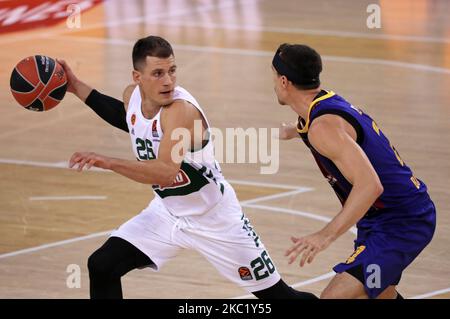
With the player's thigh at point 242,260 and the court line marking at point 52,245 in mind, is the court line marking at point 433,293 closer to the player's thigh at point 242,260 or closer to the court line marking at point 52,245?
the player's thigh at point 242,260

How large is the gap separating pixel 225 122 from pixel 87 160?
745cm

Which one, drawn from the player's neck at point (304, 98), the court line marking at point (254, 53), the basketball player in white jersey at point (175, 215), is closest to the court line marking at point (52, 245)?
the basketball player in white jersey at point (175, 215)

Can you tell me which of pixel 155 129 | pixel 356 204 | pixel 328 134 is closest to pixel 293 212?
pixel 155 129

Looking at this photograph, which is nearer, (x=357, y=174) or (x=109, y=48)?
(x=357, y=174)

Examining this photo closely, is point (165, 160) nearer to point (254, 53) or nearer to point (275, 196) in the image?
point (275, 196)

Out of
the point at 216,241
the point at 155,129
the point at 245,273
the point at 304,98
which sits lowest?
the point at 245,273

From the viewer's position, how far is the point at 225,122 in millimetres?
14125

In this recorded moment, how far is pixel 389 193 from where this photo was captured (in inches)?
276

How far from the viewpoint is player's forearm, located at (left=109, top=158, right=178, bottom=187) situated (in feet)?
23.1

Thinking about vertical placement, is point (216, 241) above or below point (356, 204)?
below

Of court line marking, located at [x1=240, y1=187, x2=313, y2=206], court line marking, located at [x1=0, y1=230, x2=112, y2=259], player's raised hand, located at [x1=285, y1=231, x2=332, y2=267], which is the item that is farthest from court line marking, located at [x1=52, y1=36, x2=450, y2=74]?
player's raised hand, located at [x1=285, y1=231, x2=332, y2=267]

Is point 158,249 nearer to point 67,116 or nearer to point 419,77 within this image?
point 67,116
